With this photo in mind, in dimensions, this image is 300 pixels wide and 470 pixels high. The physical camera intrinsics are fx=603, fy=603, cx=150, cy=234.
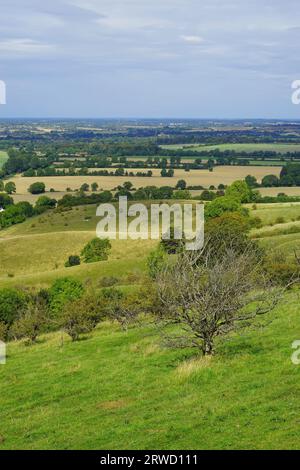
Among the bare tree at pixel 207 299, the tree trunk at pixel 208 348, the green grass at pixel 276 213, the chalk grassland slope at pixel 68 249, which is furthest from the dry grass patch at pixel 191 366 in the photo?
the green grass at pixel 276 213

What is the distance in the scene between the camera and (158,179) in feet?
547

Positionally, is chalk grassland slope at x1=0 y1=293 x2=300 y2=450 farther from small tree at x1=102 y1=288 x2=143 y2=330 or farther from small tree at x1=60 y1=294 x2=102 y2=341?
small tree at x1=102 y1=288 x2=143 y2=330

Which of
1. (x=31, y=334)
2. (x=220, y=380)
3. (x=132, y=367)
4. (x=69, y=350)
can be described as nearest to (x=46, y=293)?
(x=31, y=334)

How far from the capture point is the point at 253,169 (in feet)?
604

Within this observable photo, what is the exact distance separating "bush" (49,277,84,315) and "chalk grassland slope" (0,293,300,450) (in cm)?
2258

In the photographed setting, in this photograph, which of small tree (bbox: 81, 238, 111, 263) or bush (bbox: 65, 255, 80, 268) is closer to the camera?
small tree (bbox: 81, 238, 111, 263)

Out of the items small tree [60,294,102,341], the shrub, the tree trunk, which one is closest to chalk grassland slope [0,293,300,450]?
the tree trunk

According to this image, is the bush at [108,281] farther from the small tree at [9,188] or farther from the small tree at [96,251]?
the small tree at [9,188]

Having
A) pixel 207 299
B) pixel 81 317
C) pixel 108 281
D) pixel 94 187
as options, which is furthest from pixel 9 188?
pixel 207 299

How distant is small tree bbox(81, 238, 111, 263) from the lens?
78.2 metres

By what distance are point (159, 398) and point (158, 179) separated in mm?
151412

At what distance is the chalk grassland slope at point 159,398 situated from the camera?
13.3 metres
